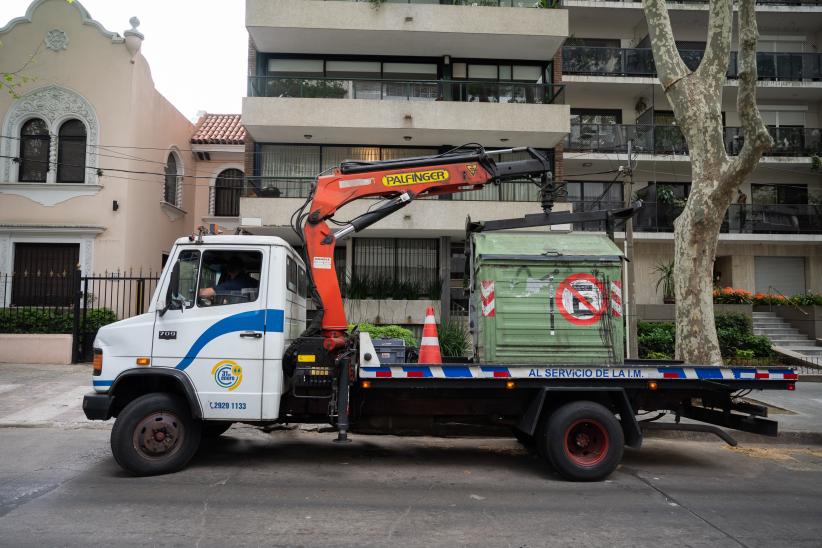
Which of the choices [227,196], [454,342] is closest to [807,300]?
[454,342]

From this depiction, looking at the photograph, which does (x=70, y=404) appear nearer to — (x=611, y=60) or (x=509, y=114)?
(x=509, y=114)

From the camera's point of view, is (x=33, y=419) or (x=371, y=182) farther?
(x=33, y=419)

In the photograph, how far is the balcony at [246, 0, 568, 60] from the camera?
17.2m

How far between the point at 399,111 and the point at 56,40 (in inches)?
403

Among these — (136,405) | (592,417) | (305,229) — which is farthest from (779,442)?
(136,405)

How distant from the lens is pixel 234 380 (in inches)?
243

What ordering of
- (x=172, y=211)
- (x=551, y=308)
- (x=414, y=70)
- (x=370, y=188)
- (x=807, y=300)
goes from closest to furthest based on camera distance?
(x=551, y=308)
(x=370, y=188)
(x=414, y=70)
(x=807, y=300)
(x=172, y=211)

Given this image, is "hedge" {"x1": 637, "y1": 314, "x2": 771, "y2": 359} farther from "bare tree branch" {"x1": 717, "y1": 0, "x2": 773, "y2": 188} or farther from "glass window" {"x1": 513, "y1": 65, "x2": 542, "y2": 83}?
"glass window" {"x1": 513, "y1": 65, "x2": 542, "y2": 83}

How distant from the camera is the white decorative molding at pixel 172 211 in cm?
1902

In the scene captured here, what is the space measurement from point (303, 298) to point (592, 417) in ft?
13.0

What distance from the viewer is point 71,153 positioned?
16.7 meters

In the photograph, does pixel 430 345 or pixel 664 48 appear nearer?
pixel 430 345

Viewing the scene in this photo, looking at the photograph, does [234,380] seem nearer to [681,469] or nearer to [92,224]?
[681,469]

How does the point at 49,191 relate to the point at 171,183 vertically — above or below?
below
